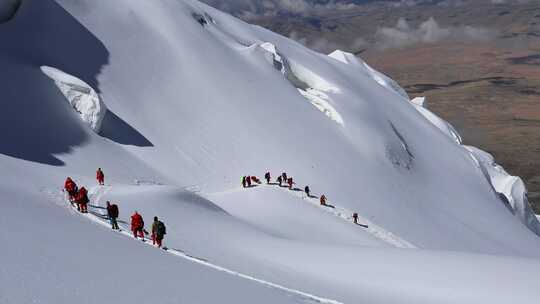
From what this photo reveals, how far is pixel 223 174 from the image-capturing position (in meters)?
45.3

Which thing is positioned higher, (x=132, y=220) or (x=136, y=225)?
(x=132, y=220)

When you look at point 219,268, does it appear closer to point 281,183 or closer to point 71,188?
point 71,188

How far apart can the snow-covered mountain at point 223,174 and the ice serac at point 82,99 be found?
0.35 ft

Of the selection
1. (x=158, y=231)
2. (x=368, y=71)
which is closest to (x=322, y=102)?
(x=368, y=71)

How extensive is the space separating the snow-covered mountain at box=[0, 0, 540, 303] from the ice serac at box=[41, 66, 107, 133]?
106mm

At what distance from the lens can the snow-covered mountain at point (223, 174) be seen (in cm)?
1549

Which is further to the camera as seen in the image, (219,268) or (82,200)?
(82,200)

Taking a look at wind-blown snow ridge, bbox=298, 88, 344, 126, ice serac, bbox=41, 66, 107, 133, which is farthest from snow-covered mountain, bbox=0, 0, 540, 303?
wind-blown snow ridge, bbox=298, 88, 344, 126

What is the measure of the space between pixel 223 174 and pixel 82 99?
12.4 metres

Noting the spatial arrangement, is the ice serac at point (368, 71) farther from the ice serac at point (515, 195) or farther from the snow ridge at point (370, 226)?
the snow ridge at point (370, 226)

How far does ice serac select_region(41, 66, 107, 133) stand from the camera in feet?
131

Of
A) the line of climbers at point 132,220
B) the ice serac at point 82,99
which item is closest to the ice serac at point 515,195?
the ice serac at point 82,99

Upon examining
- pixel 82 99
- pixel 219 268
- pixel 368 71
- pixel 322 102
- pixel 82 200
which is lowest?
pixel 219 268

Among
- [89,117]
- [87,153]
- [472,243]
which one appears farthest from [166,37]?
[472,243]
